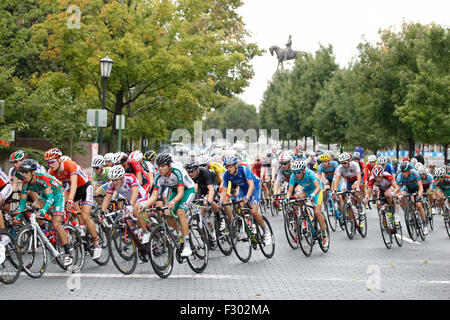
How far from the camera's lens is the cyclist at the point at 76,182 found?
10359 millimetres

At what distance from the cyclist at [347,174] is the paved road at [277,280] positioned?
98.5 inches

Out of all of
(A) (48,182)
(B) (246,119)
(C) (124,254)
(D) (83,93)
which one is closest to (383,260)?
(C) (124,254)

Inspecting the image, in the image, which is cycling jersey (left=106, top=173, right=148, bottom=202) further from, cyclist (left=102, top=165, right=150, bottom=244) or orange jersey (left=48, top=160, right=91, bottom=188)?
orange jersey (left=48, top=160, right=91, bottom=188)

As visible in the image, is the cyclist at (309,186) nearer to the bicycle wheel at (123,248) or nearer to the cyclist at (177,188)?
the cyclist at (177,188)

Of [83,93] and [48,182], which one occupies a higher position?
[83,93]

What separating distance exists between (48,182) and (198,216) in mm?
2442

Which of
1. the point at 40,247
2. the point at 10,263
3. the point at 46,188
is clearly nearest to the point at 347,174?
the point at 46,188

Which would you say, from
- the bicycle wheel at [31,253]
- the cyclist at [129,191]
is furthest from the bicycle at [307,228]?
the bicycle wheel at [31,253]

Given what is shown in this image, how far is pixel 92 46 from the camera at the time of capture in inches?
1166

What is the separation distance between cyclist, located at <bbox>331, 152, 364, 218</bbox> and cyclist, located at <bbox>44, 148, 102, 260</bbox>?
6326 mm

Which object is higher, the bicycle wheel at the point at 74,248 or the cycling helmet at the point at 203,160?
the cycling helmet at the point at 203,160

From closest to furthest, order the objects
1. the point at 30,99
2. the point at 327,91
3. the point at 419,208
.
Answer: the point at 419,208, the point at 30,99, the point at 327,91

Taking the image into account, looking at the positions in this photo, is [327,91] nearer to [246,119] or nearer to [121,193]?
[121,193]

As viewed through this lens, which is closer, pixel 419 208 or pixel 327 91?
pixel 419 208
